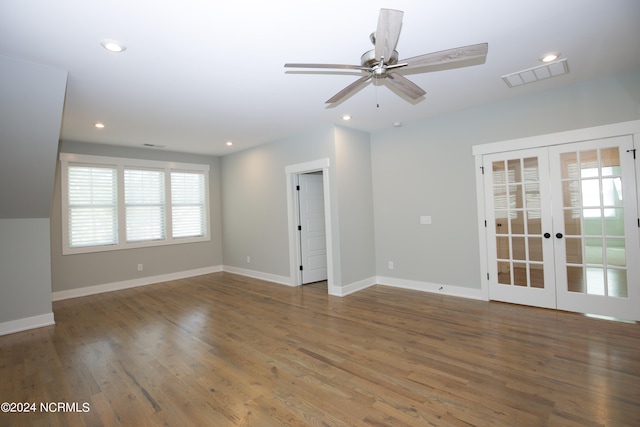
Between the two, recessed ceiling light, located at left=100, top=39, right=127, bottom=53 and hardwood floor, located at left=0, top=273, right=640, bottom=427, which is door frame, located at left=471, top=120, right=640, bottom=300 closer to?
hardwood floor, located at left=0, top=273, right=640, bottom=427

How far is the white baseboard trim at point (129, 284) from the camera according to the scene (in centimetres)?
524

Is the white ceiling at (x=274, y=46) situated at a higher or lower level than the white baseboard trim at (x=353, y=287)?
higher

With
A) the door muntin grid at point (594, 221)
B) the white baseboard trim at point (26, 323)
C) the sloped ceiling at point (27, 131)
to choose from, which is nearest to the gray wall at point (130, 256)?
the white baseboard trim at point (26, 323)

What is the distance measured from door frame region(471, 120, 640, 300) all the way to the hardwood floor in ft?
2.01

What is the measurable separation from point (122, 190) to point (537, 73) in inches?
259

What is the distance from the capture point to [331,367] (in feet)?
8.66

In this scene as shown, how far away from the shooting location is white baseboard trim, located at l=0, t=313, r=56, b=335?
3.73m

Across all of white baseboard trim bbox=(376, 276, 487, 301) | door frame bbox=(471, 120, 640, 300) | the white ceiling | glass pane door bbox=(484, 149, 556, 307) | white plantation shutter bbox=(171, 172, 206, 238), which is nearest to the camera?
the white ceiling

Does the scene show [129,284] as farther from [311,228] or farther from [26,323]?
[311,228]

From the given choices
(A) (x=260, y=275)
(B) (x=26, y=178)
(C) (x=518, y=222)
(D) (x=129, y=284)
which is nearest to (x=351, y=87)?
(C) (x=518, y=222)

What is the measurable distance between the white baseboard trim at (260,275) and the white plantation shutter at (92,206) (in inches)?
90.4

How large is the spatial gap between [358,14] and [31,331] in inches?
196

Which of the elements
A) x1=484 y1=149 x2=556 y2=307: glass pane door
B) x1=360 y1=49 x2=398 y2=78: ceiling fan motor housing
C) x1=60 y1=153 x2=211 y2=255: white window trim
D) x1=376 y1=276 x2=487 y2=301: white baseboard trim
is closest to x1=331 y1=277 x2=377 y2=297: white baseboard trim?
x1=376 y1=276 x2=487 y2=301: white baseboard trim

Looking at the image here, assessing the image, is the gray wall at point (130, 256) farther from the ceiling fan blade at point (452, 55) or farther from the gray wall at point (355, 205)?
the ceiling fan blade at point (452, 55)
